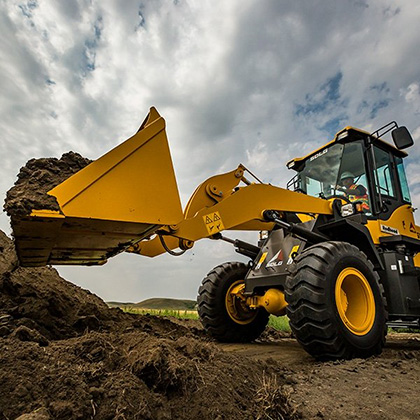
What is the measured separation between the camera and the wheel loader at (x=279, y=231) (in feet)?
10.4

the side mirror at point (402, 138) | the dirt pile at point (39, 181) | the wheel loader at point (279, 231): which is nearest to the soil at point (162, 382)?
the wheel loader at point (279, 231)

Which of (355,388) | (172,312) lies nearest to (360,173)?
(355,388)

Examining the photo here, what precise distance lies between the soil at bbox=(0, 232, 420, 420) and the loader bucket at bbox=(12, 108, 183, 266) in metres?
0.71

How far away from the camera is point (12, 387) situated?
1.63 meters

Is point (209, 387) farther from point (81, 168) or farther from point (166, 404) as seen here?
point (81, 168)

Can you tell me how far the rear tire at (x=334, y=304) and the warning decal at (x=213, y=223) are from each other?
95 centimetres

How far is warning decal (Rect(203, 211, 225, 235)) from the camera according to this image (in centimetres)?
396

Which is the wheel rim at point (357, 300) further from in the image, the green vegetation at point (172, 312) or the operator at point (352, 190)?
the green vegetation at point (172, 312)

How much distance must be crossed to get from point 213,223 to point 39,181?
185 centimetres

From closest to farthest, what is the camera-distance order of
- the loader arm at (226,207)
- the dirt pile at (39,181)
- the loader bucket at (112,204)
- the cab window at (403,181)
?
the dirt pile at (39,181) → the loader bucket at (112,204) → the loader arm at (226,207) → the cab window at (403,181)

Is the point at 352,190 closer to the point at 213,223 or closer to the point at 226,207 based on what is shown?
the point at 226,207

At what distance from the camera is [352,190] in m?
5.78

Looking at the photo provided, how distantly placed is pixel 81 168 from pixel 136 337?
5.41 ft

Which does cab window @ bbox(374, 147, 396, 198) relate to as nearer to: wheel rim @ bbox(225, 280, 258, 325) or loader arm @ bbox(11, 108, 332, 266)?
loader arm @ bbox(11, 108, 332, 266)
